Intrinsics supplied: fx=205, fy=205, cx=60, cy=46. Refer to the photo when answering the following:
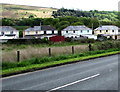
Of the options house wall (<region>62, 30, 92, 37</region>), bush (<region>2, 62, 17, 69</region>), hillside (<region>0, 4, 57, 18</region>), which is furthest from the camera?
hillside (<region>0, 4, 57, 18</region>)

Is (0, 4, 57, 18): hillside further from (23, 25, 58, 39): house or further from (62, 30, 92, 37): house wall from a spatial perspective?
(62, 30, 92, 37): house wall

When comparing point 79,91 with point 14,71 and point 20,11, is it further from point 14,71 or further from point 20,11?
point 20,11

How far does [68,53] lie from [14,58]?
275 inches

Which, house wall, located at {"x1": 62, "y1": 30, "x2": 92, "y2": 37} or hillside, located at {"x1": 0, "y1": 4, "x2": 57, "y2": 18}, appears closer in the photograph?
house wall, located at {"x1": 62, "y1": 30, "x2": 92, "y2": 37}

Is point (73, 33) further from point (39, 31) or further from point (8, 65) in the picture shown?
point (8, 65)

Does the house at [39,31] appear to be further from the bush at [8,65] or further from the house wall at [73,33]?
the bush at [8,65]

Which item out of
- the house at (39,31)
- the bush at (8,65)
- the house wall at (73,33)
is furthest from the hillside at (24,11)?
the bush at (8,65)

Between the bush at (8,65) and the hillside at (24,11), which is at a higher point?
the hillside at (24,11)

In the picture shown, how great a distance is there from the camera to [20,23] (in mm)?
113000

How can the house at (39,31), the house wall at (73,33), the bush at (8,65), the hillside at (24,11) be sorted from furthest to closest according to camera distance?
the hillside at (24,11) → the house at (39,31) → the house wall at (73,33) → the bush at (8,65)

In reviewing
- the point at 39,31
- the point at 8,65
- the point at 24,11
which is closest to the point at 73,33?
the point at 39,31

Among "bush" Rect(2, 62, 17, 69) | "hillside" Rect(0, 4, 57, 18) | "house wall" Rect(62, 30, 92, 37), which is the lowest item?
"bush" Rect(2, 62, 17, 69)

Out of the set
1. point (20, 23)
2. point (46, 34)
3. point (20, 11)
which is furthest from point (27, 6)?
point (46, 34)

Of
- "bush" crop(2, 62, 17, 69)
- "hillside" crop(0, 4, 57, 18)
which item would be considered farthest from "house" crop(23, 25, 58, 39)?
"bush" crop(2, 62, 17, 69)
